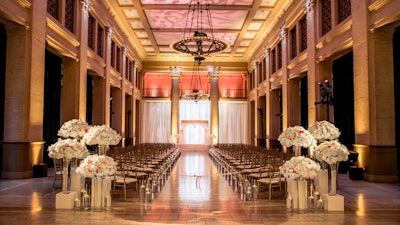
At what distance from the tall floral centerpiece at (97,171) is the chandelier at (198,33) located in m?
7.88

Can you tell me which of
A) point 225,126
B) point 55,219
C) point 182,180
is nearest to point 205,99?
point 225,126

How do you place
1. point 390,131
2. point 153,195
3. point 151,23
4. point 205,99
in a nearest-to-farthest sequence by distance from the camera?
point 153,195 < point 390,131 < point 151,23 < point 205,99

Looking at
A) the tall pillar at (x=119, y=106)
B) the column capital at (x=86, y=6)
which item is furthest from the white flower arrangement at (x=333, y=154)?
the tall pillar at (x=119, y=106)

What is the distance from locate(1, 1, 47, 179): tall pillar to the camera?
29.9 ft

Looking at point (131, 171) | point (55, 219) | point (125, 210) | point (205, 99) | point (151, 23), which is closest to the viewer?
point (55, 219)

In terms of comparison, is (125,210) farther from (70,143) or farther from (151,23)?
(151,23)

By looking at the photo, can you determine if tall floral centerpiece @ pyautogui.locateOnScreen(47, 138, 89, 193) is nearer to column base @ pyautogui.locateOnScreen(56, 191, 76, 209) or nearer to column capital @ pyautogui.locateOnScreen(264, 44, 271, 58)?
column base @ pyautogui.locateOnScreen(56, 191, 76, 209)

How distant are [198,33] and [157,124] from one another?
51.1 ft

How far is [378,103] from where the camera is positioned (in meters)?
9.19

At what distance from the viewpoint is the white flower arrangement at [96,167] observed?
18.0 feet

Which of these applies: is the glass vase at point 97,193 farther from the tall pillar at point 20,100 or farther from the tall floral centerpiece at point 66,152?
the tall pillar at point 20,100

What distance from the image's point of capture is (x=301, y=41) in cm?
1491

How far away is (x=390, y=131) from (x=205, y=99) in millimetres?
18846

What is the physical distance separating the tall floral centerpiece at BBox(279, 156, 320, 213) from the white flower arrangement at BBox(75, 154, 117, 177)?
282 cm
